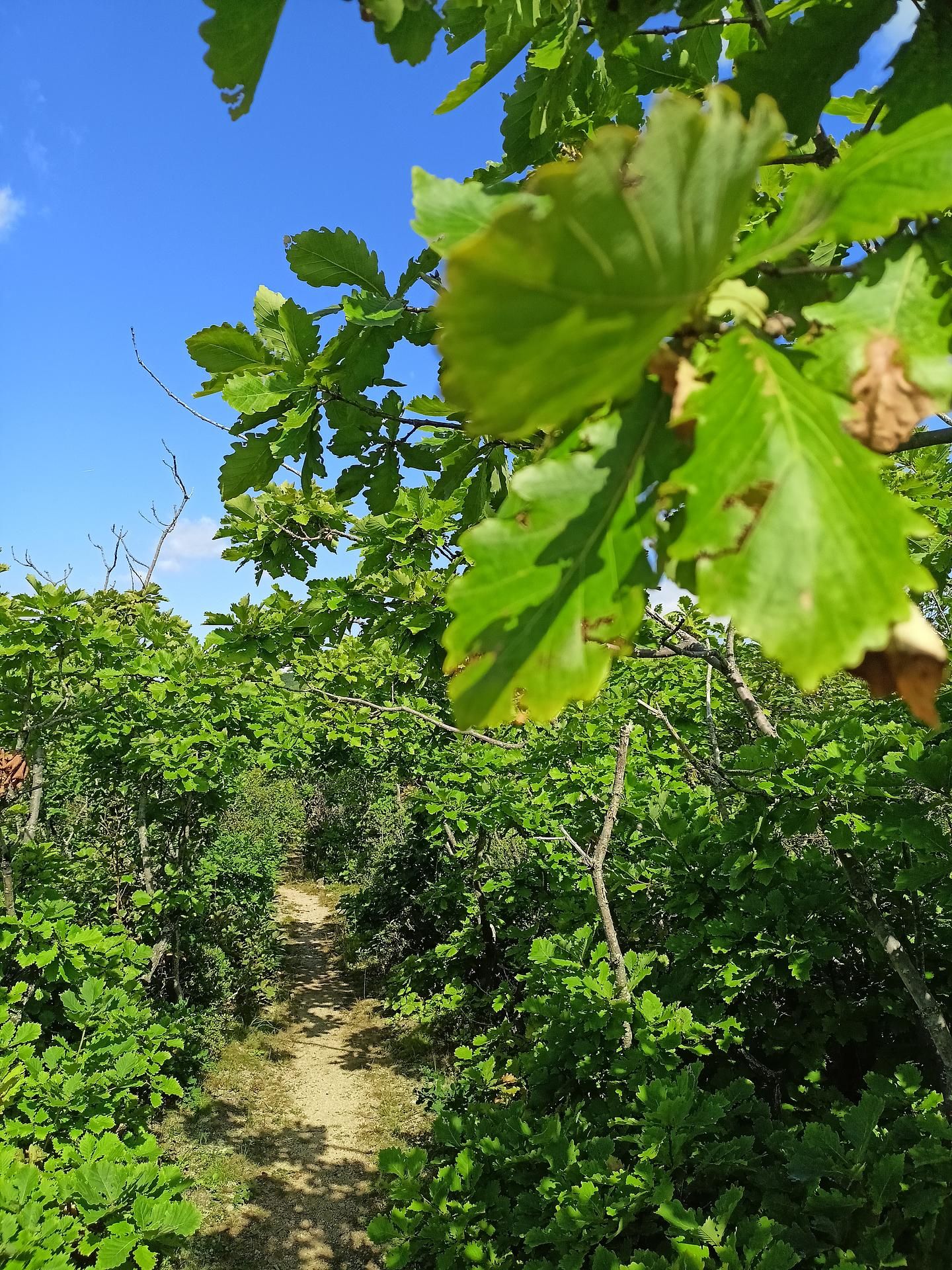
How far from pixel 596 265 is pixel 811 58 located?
0.82 m

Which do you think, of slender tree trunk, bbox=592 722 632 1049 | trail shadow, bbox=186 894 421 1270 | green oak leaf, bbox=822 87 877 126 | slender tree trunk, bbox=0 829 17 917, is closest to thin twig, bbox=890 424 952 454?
green oak leaf, bbox=822 87 877 126

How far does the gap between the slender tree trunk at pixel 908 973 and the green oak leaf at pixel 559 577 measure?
252cm

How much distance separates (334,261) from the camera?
129 cm

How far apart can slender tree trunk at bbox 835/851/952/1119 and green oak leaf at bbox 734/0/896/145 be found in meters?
2.39

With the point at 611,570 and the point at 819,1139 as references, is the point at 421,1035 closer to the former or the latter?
the point at 819,1139

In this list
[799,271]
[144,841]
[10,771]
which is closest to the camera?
[799,271]

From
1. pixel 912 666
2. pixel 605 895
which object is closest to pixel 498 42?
pixel 912 666

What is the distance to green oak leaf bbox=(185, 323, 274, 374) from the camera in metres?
1.28

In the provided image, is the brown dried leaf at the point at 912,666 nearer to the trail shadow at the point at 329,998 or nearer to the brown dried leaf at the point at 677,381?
the brown dried leaf at the point at 677,381

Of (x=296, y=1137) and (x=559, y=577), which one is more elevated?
(x=559, y=577)

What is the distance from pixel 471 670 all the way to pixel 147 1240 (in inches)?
195

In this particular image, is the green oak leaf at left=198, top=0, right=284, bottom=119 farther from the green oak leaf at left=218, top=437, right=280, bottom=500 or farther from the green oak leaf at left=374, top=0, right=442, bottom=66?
the green oak leaf at left=218, top=437, right=280, bottom=500

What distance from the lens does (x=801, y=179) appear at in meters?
0.49

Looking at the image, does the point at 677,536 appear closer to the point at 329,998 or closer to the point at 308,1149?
the point at 308,1149
